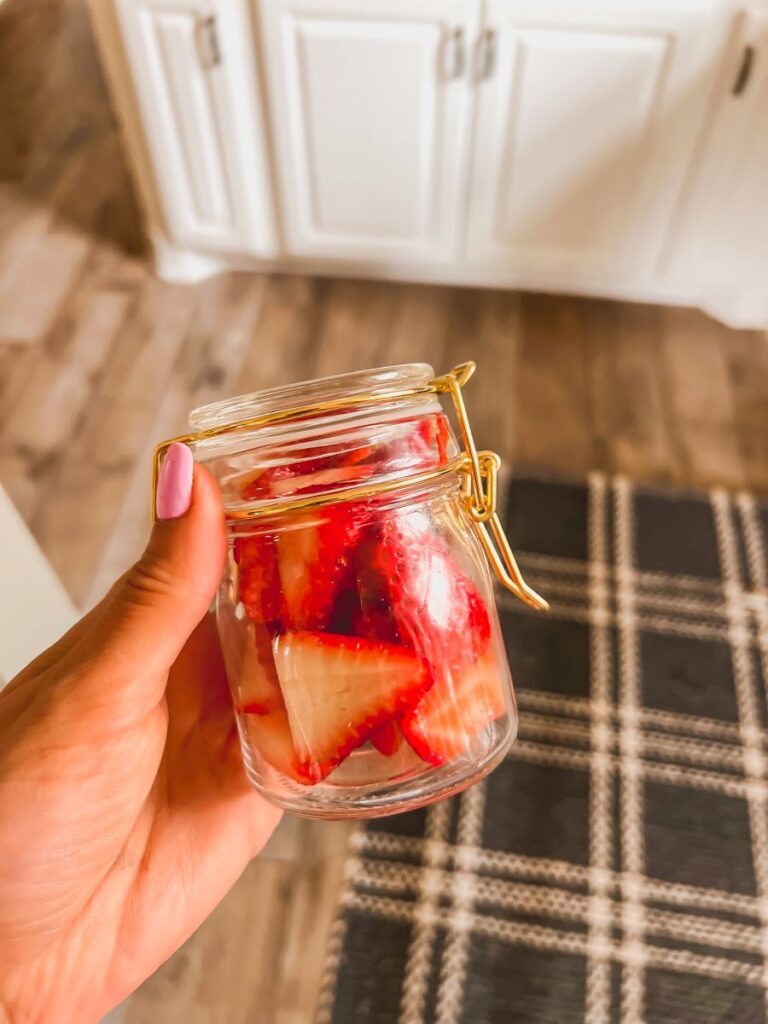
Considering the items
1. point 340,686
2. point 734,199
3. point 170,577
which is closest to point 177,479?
point 170,577

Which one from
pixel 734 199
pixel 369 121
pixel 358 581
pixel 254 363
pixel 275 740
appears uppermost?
pixel 358 581

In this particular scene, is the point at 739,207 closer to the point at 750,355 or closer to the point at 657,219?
the point at 657,219

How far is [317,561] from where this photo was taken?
485mm

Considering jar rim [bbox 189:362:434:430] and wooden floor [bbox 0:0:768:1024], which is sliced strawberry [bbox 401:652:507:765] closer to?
jar rim [bbox 189:362:434:430]

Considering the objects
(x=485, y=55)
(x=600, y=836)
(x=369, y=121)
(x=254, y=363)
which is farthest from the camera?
(x=254, y=363)

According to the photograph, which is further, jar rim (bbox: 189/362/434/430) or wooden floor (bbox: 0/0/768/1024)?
wooden floor (bbox: 0/0/768/1024)

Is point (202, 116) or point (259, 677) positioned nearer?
point (259, 677)

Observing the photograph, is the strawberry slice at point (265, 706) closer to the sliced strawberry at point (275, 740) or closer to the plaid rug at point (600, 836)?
the sliced strawberry at point (275, 740)

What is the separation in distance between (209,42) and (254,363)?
23.6 inches

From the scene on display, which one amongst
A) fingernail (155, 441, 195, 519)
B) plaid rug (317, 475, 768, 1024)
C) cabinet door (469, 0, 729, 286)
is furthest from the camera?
cabinet door (469, 0, 729, 286)

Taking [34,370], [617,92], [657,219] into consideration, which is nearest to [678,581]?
[657,219]

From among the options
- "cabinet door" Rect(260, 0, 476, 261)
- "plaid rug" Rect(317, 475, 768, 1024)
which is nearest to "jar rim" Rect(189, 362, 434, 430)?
"plaid rug" Rect(317, 475, 768, 1024)

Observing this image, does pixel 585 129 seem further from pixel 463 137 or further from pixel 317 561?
pixel 317 561

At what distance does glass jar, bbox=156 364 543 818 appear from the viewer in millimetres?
483
